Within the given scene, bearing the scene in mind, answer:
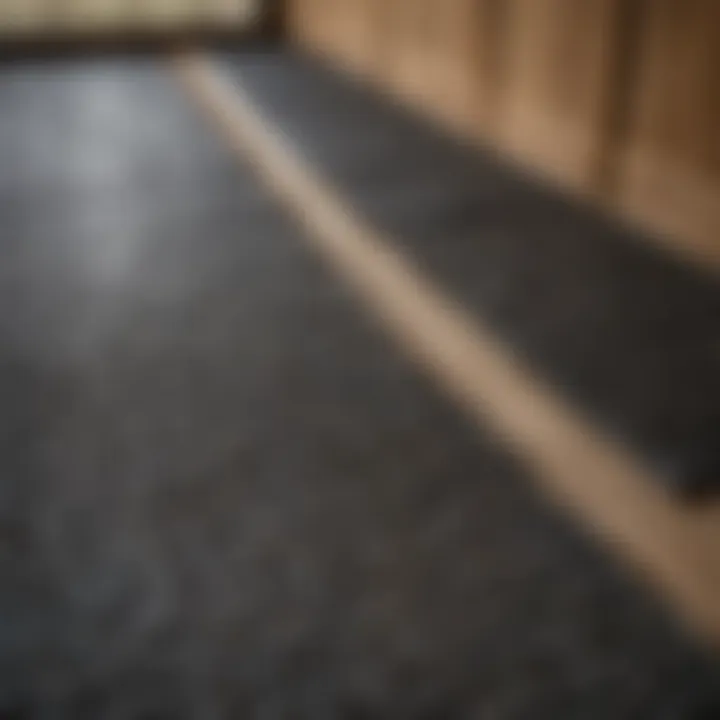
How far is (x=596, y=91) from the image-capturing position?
7.82 feet

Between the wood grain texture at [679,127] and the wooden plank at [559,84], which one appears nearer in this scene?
the wood grain texture at [679,127]

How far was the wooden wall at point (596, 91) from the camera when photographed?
2.07m

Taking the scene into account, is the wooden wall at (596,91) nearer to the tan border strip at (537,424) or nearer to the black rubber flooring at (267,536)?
the tan border strip at (537,424)

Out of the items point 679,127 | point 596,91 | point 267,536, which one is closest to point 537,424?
point 267,536

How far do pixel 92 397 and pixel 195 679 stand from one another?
60cm

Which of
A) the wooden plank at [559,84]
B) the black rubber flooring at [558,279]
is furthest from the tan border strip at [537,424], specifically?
the wooden plank at [559,84]

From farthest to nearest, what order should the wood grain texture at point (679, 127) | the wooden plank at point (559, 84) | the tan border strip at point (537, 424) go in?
the wooden plank at point (559, 84) → the wood grain texture at point (679, 127) → the tan border strip at point (537, 424)

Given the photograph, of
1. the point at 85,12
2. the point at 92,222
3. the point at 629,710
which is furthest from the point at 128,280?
the point at 85,12

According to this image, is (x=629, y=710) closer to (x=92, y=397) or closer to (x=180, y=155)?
(x=92, y=397)

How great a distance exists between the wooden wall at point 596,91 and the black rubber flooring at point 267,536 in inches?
28.9

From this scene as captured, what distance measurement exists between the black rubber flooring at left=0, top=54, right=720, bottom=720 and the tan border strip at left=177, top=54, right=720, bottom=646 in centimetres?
5

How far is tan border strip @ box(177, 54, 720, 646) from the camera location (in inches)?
46.3

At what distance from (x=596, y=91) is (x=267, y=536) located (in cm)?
157

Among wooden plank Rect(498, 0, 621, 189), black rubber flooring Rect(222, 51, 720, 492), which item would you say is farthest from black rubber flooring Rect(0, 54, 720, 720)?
wooden plank Rect(498, 0, 621, 189)
